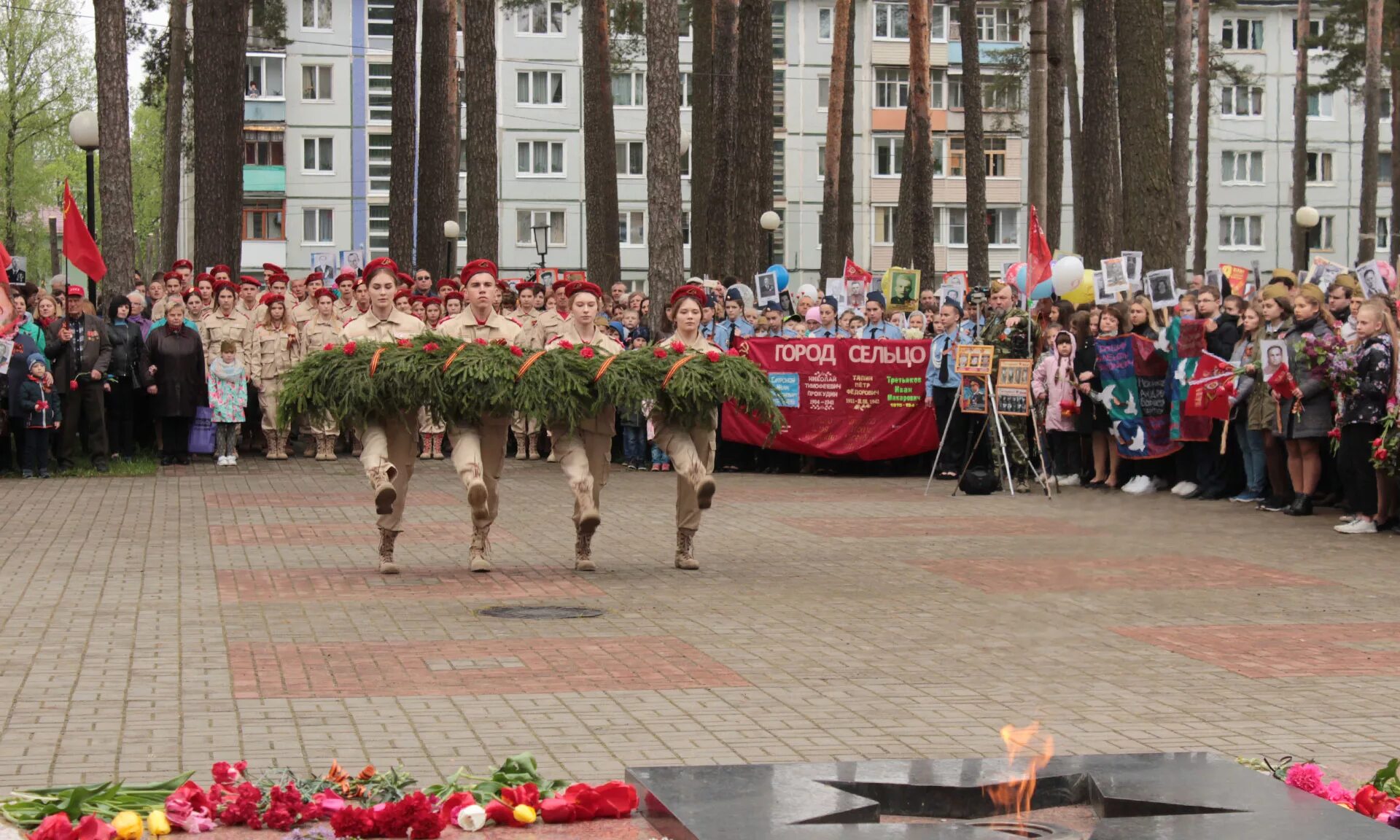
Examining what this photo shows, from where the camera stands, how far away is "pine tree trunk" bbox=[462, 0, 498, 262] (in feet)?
92.2

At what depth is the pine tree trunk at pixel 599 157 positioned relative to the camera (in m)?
33.4

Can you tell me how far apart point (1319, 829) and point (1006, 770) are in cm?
Answer: 125

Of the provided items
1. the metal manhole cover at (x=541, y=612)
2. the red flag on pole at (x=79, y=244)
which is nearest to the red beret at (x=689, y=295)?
the metal manhole cover at (x=541, y=612)

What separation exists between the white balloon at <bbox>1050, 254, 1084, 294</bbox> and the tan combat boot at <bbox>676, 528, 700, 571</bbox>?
41.7 feet

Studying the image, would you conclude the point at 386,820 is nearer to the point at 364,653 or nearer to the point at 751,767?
the point at 751,767

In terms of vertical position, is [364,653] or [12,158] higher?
[12,158]

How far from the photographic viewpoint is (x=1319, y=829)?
5.78 metres

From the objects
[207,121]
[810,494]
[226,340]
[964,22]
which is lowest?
[810,494]

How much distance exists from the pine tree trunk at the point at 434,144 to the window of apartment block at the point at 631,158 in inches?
1795

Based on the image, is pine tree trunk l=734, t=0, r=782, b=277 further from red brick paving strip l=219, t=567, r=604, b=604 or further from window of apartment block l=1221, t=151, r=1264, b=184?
window of apartment block l=1221, t=151, r=1264, b=184

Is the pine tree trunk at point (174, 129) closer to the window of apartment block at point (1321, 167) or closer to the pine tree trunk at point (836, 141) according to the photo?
the pine tree trunk at point (836, 141)

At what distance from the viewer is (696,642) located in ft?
34.0

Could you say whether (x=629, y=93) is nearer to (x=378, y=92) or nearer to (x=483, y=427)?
(x=378, y=92)

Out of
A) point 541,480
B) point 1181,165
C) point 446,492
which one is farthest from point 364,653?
point 1181,165
